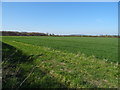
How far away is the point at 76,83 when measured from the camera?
4.46 m

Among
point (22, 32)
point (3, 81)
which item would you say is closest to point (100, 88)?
point (3, 81)

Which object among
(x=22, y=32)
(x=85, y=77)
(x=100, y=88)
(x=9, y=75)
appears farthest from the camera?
(x=22, y=32)

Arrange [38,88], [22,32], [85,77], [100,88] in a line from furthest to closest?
[22,32] < [85,77] < [100,88] < [38,88]

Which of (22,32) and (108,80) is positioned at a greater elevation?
(22,32)

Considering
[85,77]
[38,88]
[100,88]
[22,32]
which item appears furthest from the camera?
[22,32]

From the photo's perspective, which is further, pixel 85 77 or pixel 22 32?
pixel 22 32

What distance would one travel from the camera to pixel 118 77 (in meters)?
5.39

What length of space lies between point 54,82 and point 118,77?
2.47 metres

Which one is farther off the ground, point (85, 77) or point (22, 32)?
point (22, 32)

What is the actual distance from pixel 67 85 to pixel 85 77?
42.7 inches

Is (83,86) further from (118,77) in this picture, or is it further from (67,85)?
(118,77)

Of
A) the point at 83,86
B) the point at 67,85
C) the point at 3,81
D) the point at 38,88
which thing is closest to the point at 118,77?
the point at 83,86

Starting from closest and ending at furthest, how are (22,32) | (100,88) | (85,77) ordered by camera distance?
(100,88) → (85,77) → (22,32)

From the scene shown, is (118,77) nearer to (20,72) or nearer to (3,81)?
(20,72)
